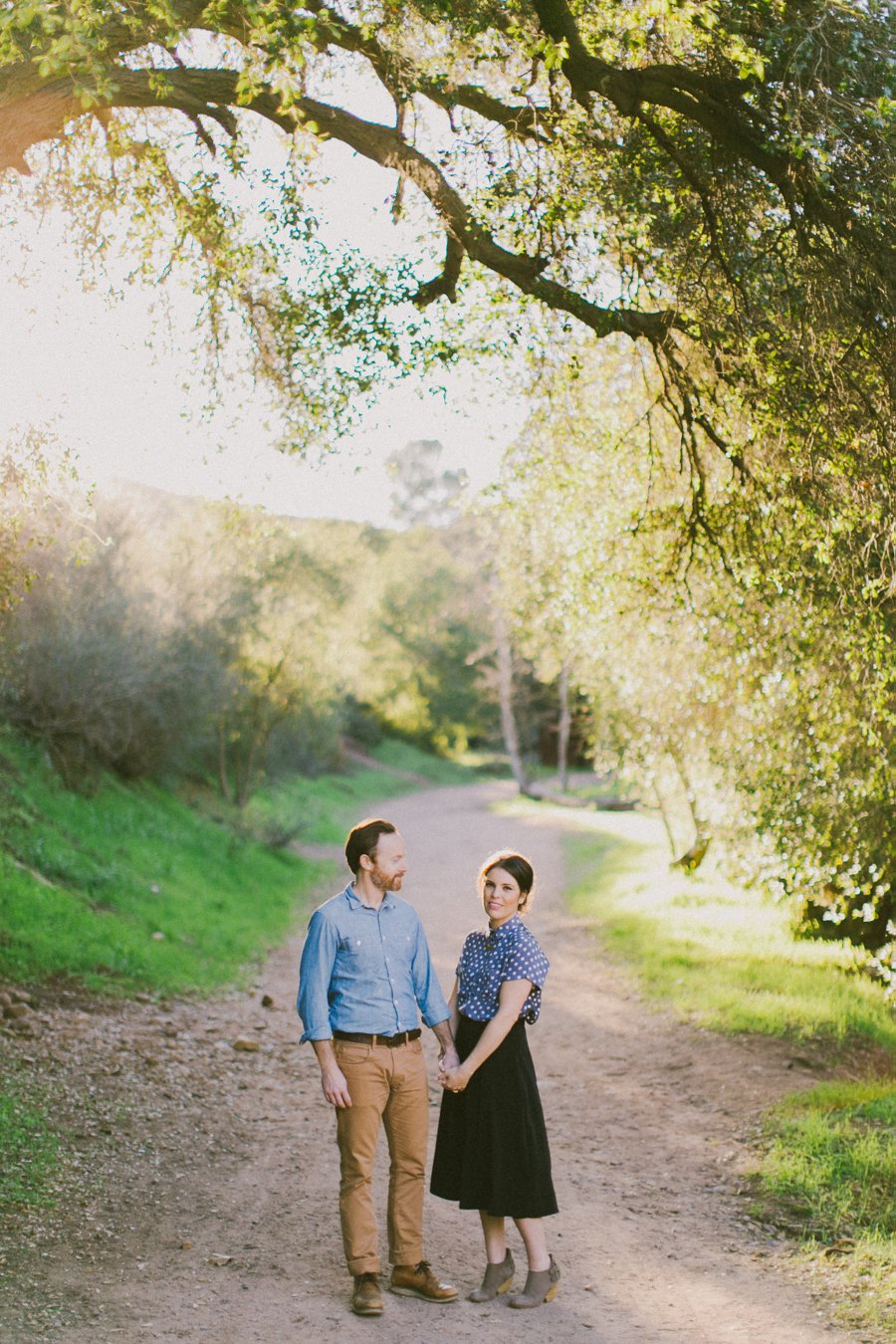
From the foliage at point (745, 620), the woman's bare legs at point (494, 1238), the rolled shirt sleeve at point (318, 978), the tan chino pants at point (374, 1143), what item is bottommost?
the woman's bare legs at point (494, 1238)

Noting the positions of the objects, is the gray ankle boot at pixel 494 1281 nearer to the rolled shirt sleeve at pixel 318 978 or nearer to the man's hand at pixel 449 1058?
the man's hand at pixel 449 1058

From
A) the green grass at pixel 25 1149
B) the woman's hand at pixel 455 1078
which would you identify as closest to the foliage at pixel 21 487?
the green grass at pixel 25 1149

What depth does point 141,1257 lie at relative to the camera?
5656mm

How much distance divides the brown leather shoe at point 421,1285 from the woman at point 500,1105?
0.14 m

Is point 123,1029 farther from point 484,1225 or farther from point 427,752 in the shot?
point 427,752

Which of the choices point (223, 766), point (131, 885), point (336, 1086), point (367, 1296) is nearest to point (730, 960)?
point (131, 885)

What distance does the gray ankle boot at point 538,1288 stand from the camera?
16.9ft

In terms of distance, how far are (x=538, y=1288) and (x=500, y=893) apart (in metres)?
1.76

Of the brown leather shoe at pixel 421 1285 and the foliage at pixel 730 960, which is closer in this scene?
the brown leather shoe at pixel 421 1285

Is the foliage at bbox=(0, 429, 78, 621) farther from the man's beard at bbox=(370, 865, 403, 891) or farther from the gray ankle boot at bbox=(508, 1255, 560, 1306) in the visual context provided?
the gray ankle boot at bbox=(508, 1255, 560, 1306)

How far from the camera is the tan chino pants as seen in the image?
5.03 meters

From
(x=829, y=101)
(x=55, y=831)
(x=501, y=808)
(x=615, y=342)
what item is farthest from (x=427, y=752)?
(x=829, y=101)

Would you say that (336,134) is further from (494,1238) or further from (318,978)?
(494,1238)

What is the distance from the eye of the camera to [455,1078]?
5141 mm
